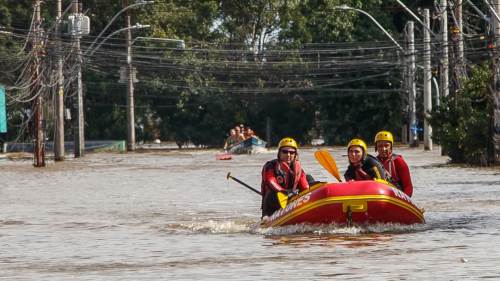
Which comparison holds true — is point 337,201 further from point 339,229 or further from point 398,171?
point 398,171

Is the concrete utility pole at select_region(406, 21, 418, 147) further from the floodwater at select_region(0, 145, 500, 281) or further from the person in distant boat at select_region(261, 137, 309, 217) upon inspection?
the person in distant boat at select_region(261, 137, 309, 217)

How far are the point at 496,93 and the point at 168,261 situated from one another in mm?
26767

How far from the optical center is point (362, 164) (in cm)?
2184

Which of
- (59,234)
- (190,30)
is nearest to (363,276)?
(59,234)

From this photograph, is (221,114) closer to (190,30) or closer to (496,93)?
(190,30)

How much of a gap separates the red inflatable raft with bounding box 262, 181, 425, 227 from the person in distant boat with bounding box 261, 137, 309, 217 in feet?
2.40

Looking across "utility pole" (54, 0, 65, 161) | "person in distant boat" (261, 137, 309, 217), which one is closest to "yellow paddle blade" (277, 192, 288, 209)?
"person in distant boat" (261, 137, 309, 217)

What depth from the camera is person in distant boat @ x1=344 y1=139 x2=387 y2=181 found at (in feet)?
70.8

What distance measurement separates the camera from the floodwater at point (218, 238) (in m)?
16.2

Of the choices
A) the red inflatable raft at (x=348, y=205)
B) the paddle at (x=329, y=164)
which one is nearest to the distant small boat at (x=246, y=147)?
the paddle at (x=329, y=164)

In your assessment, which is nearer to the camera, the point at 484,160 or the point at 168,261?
the point at 168,261

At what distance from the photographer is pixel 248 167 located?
169ft

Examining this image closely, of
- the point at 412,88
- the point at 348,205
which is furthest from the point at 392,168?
the point at 412,88

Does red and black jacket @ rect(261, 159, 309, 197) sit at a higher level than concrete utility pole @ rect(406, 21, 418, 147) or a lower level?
lower
